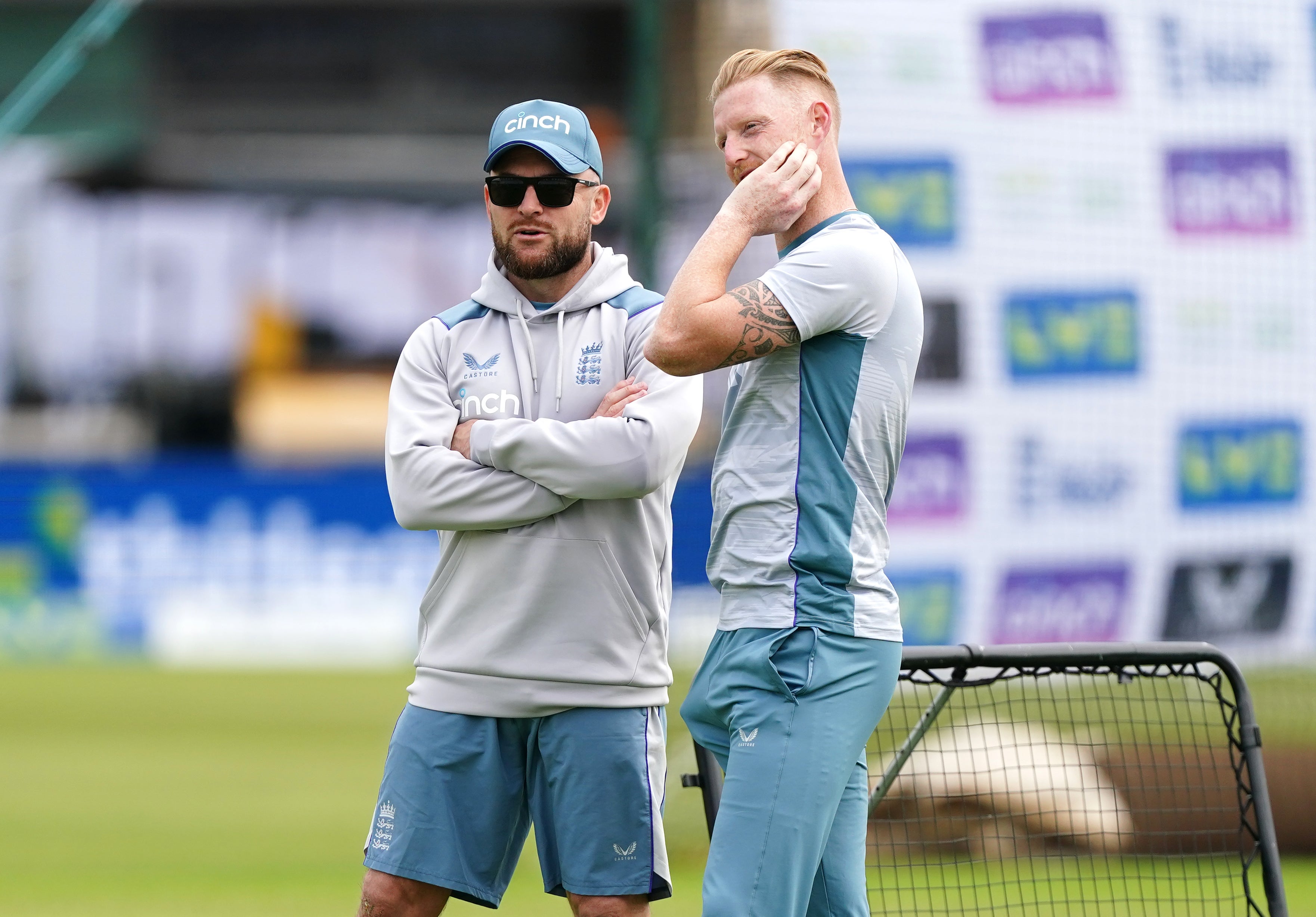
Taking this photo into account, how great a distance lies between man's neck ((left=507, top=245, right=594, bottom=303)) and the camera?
3.88m

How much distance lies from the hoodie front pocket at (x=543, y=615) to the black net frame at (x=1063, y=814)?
318 millimetres

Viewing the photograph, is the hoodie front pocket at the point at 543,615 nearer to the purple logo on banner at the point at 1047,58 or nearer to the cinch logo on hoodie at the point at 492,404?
the cinch logo on hoodie at the point at 492,404

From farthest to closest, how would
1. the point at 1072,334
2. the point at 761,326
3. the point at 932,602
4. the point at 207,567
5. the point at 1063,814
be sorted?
the point at 207,567 → the point at 1072,334 → the point at 932,602 → the point at 1063,814 → the point at 761,326

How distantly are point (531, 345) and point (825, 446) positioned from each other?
34.4 inches

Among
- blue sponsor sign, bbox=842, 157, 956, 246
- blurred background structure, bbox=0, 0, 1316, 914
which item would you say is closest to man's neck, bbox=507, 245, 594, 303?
blurred background structure, bbox=0, 0, 1316, 914

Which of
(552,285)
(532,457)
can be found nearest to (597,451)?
(532,457)

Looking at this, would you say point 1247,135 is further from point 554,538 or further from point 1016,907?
point 554,538

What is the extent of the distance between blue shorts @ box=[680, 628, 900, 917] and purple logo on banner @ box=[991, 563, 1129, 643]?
416 cm

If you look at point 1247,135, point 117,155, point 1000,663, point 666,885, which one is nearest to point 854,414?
point 1000,663

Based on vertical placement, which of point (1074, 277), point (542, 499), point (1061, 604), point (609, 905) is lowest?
point (609, 905)

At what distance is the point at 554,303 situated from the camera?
3898 millimetres

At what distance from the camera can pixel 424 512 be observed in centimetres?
372

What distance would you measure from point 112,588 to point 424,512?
12181 mm

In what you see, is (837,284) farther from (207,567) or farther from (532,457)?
(207,567)
